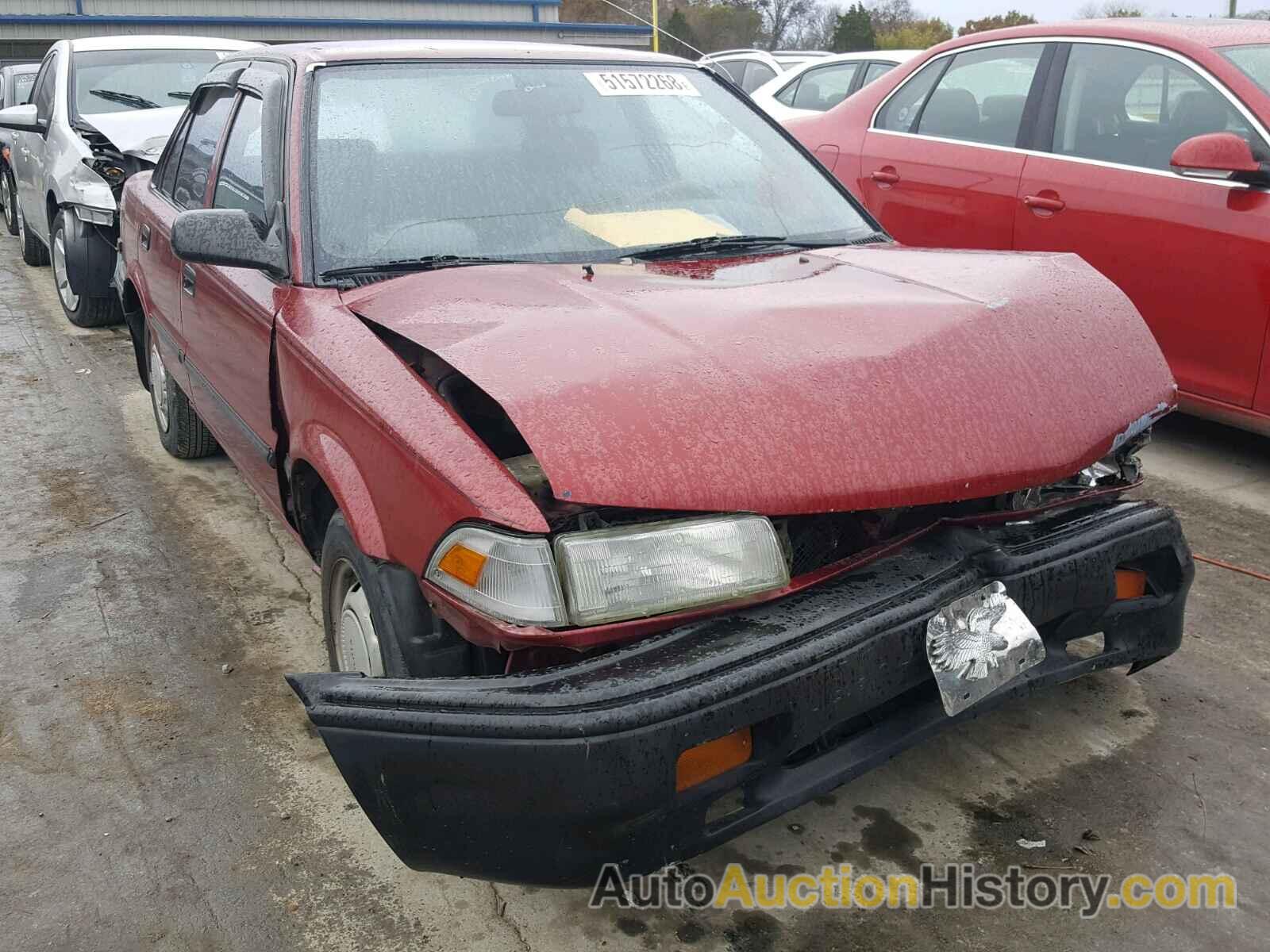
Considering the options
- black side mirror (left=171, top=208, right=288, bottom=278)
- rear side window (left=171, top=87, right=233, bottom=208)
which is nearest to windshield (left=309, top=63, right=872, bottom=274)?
black side mirror (left=171, top=208, right=288, bottom=278)

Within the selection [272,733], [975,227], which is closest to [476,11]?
[975,227]

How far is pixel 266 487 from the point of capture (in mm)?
3281

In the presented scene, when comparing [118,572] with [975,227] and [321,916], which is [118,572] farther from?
[975,227]

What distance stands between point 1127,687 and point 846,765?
1259 mm

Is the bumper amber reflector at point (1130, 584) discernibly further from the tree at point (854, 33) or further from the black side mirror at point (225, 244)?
the tree at point (854, 33)

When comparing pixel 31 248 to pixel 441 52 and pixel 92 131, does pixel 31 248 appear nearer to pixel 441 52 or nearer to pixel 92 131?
pixel 92 131

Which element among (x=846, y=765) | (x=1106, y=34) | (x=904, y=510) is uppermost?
(x=1106, y=34)

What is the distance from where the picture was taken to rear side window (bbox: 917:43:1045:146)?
202 inches

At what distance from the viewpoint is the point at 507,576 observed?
201 cm

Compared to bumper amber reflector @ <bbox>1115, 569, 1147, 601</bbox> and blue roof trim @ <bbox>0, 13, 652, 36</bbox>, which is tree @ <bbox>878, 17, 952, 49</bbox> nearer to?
blue roof trim @ <bbox>0, 13, 652, 36</bbox>

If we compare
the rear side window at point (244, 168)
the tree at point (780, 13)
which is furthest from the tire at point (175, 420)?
the tree at point (780, 13)

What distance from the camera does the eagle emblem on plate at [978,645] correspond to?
84.2 inches

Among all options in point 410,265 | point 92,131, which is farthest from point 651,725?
A: point 92,131

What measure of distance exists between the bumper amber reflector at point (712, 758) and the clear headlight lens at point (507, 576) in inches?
12.0
